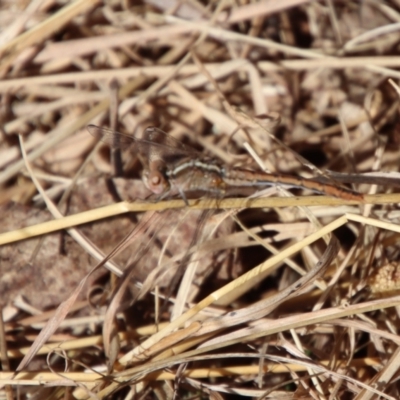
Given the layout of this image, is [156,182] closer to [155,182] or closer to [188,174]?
[155,182]

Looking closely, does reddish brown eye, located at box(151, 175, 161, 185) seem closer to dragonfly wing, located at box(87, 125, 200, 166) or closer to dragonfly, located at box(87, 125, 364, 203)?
dragonfly, located at box(87, 125, 364, 203)

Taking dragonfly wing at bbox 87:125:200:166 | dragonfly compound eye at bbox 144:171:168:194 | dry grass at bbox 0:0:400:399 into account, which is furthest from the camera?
dragonfly wing at bbox 87:125:200:166

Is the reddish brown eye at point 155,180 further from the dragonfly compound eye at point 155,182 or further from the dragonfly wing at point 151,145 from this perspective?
the dragonfly wing at point 151,145

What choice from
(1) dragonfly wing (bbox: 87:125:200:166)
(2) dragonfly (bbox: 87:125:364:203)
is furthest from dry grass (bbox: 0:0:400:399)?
(1) dragonfly wing (bbox: 87:125:200:166)

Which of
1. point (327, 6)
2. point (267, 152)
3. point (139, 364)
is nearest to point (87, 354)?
point (139, 364)

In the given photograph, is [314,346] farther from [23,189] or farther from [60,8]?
[60,8]

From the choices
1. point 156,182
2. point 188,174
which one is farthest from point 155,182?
point 188,174
